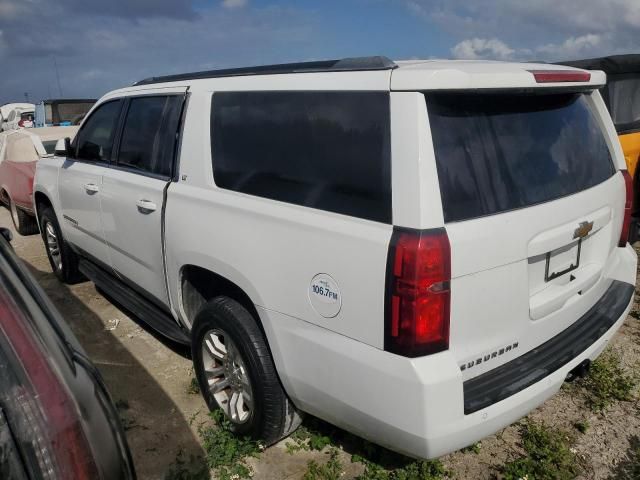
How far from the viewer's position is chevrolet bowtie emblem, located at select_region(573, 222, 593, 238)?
7.89ft

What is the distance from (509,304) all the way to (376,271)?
23.0 inches

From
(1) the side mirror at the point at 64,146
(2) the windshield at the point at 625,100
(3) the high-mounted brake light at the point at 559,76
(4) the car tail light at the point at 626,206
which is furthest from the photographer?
(2) the windshield at the point at 625,100

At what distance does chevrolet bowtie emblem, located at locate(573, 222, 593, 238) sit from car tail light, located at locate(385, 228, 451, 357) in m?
0.83

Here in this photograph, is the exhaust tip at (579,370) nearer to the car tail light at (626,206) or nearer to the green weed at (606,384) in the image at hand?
the green weed at (606,384)

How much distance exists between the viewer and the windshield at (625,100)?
222 inches

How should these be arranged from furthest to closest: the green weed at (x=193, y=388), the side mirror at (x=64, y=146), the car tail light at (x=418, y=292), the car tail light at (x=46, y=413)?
the side mirror at (x=64, y=146)
the green weed at (x=193, y=388)
the car tail light at (x=418, y=292)
the car tail light at (x=46, y=413)

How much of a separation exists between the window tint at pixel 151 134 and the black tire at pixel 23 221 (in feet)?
14.2

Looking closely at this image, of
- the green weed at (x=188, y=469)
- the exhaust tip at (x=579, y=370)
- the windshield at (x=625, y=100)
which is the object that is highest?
the windshield at (x=625, y=100)

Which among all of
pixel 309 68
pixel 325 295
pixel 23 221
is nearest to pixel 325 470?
pixel 325 295

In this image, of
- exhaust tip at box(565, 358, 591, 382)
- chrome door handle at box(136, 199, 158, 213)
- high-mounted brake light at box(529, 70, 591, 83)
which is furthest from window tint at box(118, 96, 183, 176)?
exhaust tip at box(565, 358, 591, 382)

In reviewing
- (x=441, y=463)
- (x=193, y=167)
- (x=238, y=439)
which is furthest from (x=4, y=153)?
(x=441, y=463)

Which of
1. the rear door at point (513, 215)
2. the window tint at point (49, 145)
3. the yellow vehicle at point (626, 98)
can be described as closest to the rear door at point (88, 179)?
the rear door at point (513, 215)

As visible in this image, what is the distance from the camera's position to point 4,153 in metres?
7.87

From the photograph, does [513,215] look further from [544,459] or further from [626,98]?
[626,98]
